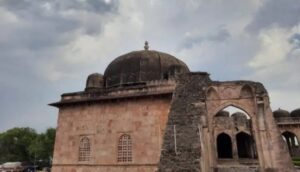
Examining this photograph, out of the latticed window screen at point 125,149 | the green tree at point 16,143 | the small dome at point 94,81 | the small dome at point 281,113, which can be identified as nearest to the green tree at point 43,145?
the green tree at point 16,143

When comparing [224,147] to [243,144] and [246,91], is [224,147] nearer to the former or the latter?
[243,144]

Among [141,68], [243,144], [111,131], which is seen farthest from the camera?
[243,144]

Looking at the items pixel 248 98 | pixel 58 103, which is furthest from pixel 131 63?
pixel 248 98

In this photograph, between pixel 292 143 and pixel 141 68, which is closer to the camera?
pixel 141 68

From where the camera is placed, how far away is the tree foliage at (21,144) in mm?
44312

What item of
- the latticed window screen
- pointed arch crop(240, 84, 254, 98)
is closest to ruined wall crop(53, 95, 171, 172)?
the latticed window screen

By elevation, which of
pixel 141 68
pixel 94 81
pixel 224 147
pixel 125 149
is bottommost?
pixel 125 149

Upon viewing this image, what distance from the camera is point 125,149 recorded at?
1680 cm

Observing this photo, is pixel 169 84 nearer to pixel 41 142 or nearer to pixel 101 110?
pixel 101 110

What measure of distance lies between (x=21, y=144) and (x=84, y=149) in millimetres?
35185

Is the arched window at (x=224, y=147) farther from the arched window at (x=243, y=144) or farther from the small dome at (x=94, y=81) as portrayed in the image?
the small dome at (x=94, y=81)

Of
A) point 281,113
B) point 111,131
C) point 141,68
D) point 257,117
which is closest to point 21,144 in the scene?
point 141,68

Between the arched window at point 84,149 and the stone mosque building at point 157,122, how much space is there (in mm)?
65

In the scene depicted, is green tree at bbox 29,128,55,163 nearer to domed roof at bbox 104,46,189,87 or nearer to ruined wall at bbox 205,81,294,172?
domed roof at bbox 104,46,189,87
